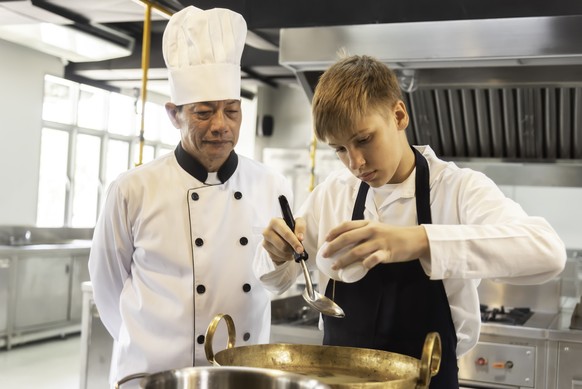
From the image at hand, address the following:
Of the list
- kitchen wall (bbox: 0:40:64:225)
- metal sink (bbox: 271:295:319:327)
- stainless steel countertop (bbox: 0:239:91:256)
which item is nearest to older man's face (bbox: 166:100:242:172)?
metal sink (bbox: 271:295:319:327)

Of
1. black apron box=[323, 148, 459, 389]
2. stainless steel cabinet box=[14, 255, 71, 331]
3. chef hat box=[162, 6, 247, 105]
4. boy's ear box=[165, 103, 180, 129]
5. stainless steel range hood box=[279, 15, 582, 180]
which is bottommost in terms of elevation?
stainless steel cabinet box=[14, 255, 71, 331]

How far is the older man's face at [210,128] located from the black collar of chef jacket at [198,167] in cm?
2

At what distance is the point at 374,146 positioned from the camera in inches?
55.8

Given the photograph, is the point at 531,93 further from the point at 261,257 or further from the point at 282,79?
the point at 282,79

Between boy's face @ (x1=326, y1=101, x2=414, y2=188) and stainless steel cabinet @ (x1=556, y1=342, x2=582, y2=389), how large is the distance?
210 centimetres

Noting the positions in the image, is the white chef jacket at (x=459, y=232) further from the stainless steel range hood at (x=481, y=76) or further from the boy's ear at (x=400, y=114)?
the stainless steel range hood at (x=481, y=76)

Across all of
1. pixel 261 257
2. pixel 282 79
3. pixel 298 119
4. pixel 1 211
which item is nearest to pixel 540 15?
pixel 261 257

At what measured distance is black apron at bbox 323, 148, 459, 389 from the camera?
1505mm

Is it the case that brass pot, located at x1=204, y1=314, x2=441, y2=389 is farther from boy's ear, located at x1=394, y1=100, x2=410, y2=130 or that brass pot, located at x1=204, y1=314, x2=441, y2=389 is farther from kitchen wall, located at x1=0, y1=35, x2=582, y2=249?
kitchen wall, located at x1=0, y1=35, x2=582, y2=249

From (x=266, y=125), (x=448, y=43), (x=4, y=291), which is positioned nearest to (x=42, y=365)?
(x=4, y=291)

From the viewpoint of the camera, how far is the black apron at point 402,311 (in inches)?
59.2

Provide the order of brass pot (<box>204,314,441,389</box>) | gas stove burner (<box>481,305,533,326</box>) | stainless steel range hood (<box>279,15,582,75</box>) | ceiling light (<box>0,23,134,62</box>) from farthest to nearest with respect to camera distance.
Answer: ceiling light (<box>0,23,134,62</box>) → gas stove burner (<box>481,305,533,326</box>) → stainless steel range hood (<box>279,15,582,75</box>) → brass pot (<box>204,314,441,389</box>)

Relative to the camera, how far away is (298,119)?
35.2ft

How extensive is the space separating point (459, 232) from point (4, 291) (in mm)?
7023
